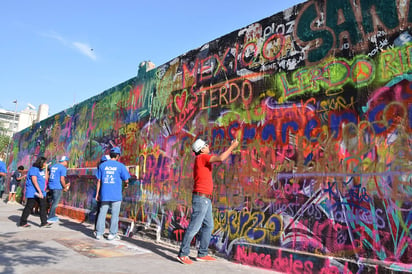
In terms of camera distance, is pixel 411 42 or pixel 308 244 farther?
pixel 308 244

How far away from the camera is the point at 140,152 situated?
7.56 metres

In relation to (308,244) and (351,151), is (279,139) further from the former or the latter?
(308,244)

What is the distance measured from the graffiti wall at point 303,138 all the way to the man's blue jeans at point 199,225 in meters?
0.47

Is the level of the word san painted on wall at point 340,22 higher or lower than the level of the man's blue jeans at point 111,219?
higher

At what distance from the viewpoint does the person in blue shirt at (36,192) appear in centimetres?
759

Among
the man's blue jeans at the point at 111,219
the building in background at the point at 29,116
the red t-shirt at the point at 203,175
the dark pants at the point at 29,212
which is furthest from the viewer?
the building in background at the point at 29,116

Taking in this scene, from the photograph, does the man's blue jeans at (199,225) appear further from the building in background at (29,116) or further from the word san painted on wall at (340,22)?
the building in background at (29,116)

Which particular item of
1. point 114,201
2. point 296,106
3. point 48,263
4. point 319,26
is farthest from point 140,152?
point 319,26

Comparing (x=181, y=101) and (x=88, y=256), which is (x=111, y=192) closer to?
(x=88, y=256)

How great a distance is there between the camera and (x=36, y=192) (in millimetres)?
7992

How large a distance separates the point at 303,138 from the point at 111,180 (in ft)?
12.7

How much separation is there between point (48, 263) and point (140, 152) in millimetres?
3613

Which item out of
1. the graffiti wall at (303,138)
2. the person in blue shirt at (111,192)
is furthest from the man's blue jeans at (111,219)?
the graffiti wall at (303,138)

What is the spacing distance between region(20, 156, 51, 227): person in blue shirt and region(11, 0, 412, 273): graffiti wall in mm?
2618
